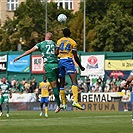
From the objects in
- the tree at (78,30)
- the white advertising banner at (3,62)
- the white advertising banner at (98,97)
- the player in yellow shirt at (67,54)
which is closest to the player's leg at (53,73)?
the player in yellow shirt at (67,54)

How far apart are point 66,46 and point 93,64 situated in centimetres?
3037

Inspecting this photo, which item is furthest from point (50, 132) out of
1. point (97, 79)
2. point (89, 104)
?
point (97, 79)

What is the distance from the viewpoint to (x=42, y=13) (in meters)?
73.8

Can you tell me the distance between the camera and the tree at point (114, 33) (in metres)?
Answer: 72.1

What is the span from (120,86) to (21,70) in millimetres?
10612

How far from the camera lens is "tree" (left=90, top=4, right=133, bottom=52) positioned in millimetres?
72125

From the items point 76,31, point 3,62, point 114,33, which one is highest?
point 76,31

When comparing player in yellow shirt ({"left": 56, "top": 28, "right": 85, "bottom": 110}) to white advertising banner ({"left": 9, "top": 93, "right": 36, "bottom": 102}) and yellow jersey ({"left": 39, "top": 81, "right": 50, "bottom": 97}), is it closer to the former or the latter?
yellow jersey ({"left": 39, "top": 81, "right": 50, "bottom": 97})

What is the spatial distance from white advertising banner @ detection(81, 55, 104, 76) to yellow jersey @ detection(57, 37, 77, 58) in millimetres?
29283

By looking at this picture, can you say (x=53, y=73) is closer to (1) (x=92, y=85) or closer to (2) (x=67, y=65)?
(2) (x=67, y=65)

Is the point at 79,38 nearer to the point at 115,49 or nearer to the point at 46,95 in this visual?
the point at 115,49

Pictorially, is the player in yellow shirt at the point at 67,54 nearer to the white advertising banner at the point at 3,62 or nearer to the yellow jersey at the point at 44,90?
the yellow jersey at the point at 44,90

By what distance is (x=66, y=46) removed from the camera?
68.6 ft

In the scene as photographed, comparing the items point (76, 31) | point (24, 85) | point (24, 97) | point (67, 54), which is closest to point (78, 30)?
point (76, 31)
